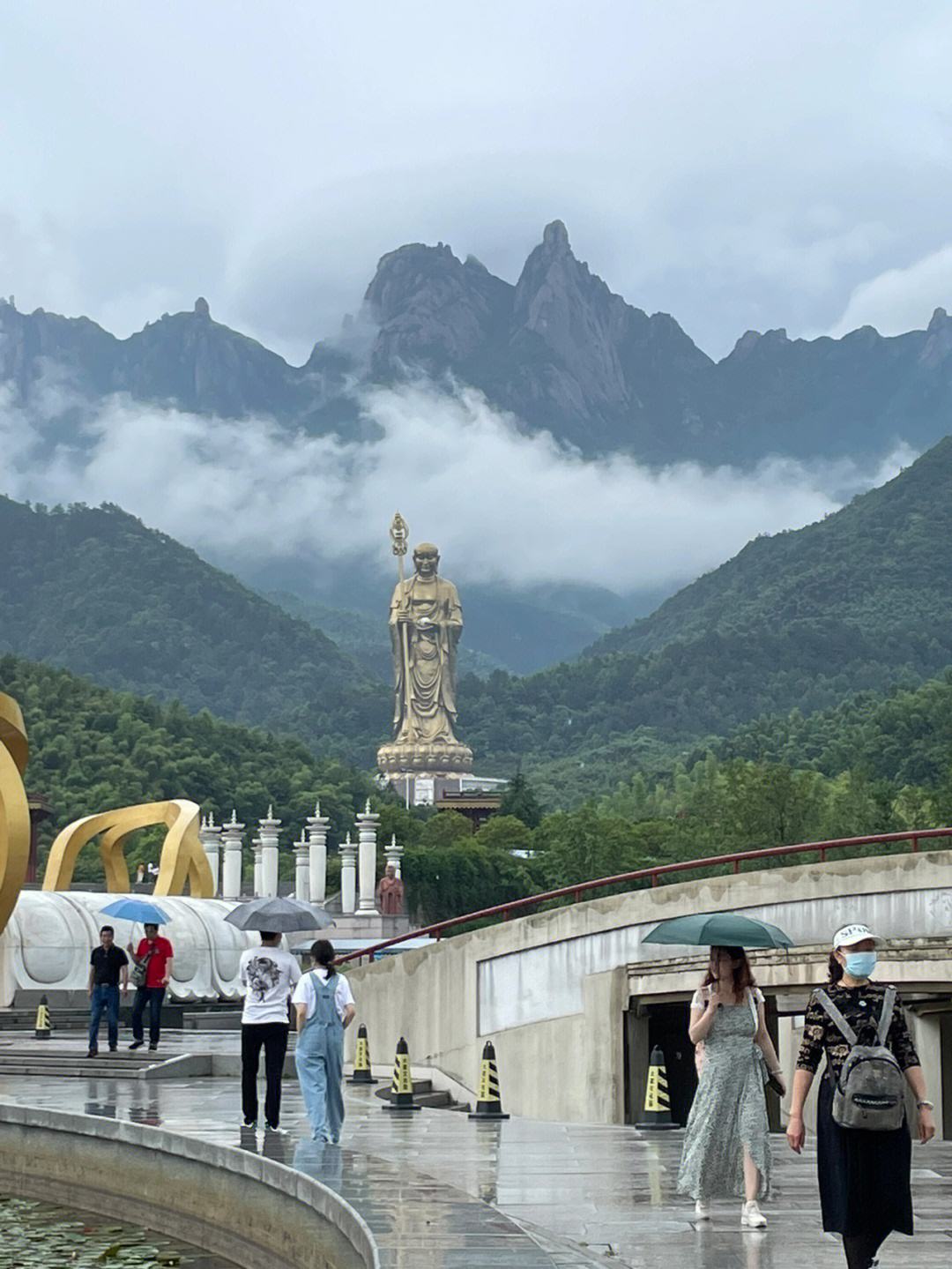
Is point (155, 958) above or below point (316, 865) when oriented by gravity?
below

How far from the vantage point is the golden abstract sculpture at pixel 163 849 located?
1503 inches

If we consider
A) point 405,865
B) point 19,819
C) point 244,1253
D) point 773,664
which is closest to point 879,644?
point 773,664

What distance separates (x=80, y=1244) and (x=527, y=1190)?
3325mm

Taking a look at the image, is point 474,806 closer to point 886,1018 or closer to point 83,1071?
point 83,1071

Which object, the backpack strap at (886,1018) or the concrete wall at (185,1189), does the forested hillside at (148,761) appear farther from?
the backpack strap at (886,1018)

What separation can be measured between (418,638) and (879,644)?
169 feet

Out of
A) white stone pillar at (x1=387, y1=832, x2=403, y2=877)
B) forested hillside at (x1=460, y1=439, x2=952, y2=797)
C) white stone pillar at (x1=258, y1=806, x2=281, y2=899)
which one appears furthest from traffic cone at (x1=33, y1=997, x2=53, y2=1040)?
forested hillside at (x1=460, y1=439, x2=952, y2=797)

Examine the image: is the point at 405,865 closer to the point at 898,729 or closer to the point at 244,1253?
the point at 898,729

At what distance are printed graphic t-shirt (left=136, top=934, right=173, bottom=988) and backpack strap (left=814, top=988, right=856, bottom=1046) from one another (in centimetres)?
1416

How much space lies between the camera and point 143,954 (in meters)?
21.1

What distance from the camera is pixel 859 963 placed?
7.54 meters

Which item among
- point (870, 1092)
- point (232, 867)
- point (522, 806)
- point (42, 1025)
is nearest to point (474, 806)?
point (522, 806)

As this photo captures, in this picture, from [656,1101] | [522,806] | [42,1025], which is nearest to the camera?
[656,1101]

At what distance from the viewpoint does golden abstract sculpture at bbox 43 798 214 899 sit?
38.2 m
